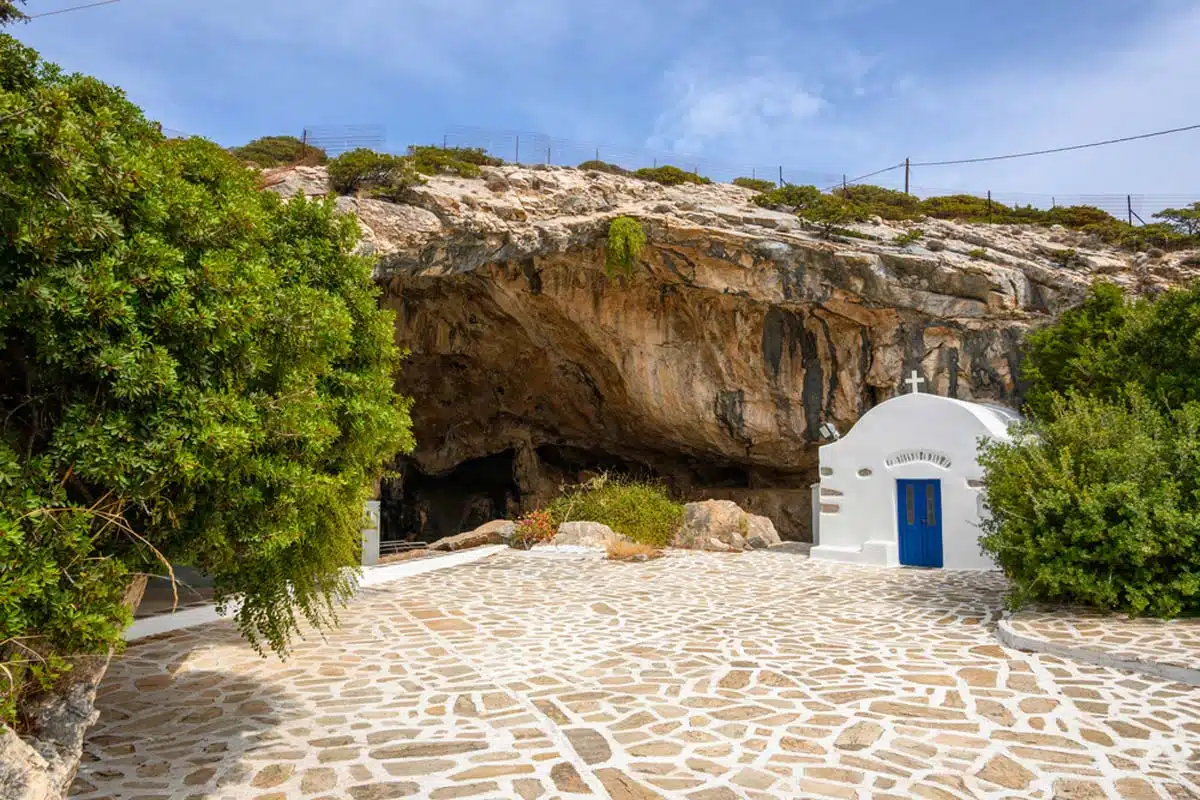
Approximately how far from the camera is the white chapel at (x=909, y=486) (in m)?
13.1

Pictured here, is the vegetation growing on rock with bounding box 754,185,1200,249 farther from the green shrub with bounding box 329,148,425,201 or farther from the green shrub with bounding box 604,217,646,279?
the green shrub with bounding box 329,148,425,201

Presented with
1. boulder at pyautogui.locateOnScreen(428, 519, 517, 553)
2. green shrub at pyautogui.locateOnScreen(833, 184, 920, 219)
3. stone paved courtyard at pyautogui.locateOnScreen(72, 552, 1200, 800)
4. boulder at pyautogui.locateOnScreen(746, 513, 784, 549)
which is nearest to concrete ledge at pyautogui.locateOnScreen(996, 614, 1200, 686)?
stone paved courtyard at pyautogui.locateOnScreen(72, 552, 1200, 800)

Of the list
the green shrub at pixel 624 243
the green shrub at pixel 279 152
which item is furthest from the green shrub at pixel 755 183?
the green shrub at pixel 279 152

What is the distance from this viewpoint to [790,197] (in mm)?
19250

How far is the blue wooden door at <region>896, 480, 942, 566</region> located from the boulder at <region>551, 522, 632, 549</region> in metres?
5.63

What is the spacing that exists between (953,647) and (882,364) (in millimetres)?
13157

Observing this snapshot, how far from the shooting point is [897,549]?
13797mm

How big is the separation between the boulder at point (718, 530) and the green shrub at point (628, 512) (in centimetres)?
34

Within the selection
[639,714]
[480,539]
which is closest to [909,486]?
[480,539]

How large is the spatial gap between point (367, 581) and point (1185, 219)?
856 inches

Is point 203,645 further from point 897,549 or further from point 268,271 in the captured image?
point 897,549

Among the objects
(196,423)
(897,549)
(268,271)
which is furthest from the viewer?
(897,549)

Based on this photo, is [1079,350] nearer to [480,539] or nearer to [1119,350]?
[1119,350]

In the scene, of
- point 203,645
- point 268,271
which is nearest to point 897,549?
point 203,645
